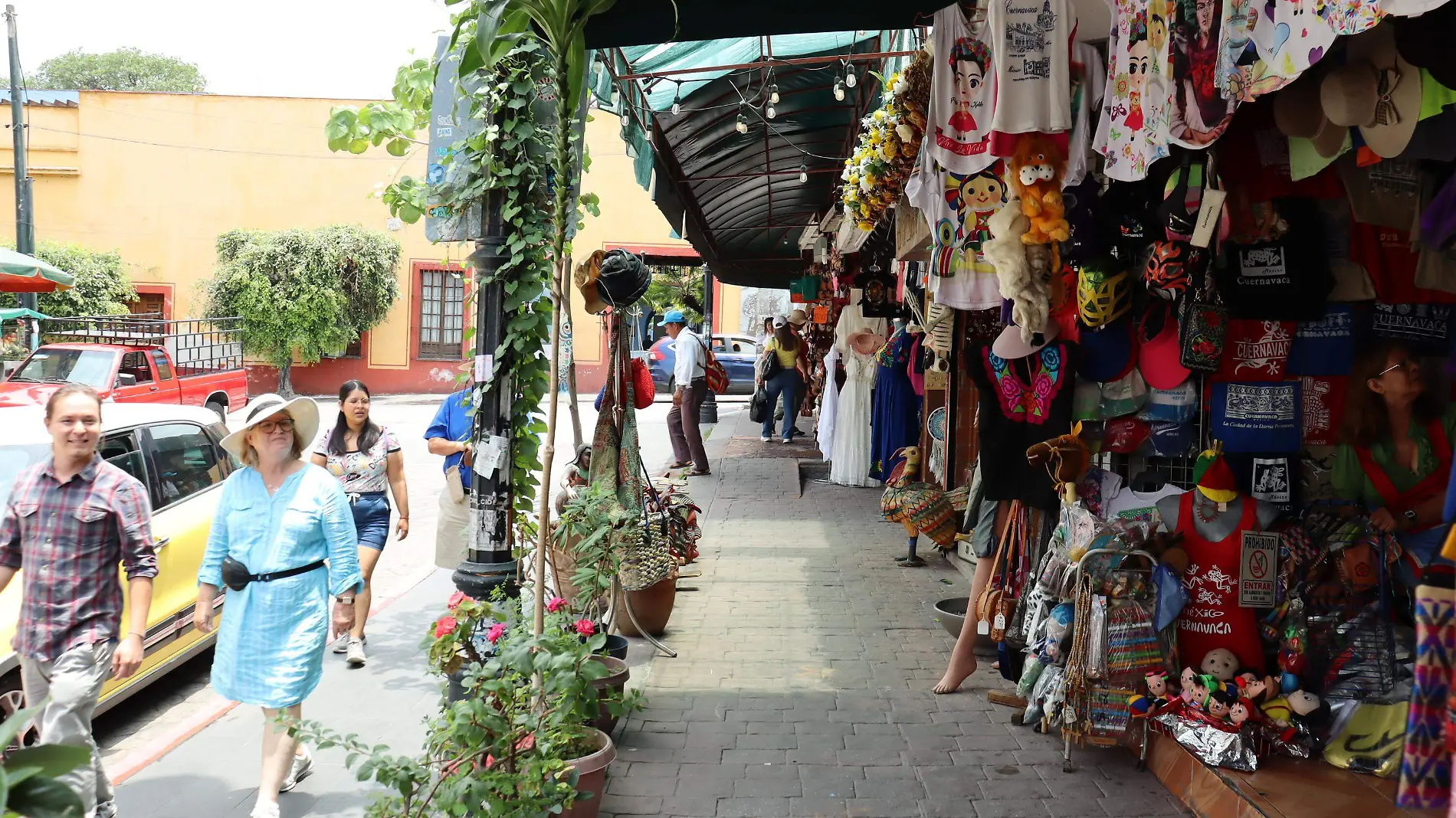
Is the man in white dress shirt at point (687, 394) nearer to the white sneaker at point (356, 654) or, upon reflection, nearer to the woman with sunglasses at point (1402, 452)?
the white sneaker at point (356, 654)

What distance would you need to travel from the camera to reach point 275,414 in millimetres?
4133

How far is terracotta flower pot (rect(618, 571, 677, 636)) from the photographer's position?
6.21 metres

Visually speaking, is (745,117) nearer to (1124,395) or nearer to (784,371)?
(1124,395)

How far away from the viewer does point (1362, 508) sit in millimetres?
4203

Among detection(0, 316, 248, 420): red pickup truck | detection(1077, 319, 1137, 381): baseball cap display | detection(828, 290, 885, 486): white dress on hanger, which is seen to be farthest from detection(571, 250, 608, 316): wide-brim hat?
detection(0, 316, 248, 420): red pickup truck

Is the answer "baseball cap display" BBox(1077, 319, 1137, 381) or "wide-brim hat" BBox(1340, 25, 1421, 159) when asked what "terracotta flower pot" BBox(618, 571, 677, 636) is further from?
"wide-brim hat" BBox(1340, 25, 1421, 159)

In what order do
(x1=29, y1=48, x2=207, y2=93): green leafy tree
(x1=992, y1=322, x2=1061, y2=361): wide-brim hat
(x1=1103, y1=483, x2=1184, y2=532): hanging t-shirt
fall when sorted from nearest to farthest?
(x1=1103, y1=483, x2=1184, y2=532): hanging t-shirt < (x1=992, y1=322, x2=1061, y2=361): wide-brim hat < (x1=29, y1=48, x2=207, y2=93): green leafy tree

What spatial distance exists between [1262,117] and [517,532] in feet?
11.8

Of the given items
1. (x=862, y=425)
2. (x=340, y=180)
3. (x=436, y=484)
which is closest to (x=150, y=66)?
(x=340, y=180)

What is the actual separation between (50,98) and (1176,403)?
39234 mm

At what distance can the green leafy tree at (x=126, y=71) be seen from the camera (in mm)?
47156

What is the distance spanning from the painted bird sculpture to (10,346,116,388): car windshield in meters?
12.9

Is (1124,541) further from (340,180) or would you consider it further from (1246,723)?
(340,180)

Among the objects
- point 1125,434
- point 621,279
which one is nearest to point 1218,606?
point 1125,434
